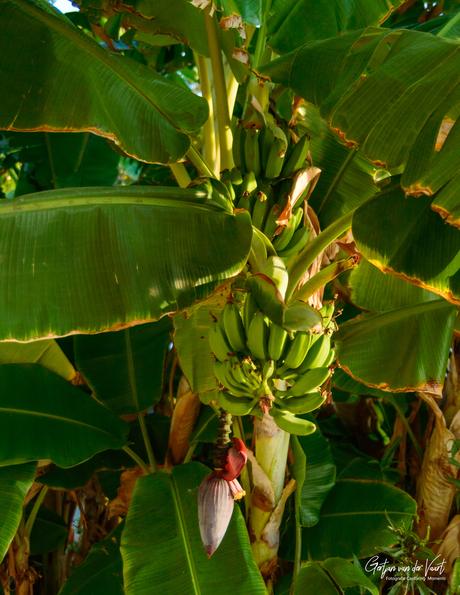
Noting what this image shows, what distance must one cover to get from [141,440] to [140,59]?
1.50m

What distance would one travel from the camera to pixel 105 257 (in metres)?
0.73

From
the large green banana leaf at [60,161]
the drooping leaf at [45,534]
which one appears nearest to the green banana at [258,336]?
the large green banana leaf at [60,161]

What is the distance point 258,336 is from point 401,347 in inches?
16.4

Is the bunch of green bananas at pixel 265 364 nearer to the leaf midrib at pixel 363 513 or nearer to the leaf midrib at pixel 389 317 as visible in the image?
the leaf midrib at pixel 389 317

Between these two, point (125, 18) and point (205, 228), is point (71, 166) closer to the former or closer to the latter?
point (125, 18)

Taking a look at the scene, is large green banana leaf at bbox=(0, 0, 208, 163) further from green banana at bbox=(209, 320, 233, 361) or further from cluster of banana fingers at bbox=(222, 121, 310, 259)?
green banana at bbox=(209, 320, 233, 361)

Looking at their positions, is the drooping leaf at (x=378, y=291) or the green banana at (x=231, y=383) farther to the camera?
the drooping leaf at (x=378, y=291)

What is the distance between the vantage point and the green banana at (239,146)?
3.15 ft

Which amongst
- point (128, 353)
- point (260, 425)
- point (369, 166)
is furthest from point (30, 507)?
point (369, 166)

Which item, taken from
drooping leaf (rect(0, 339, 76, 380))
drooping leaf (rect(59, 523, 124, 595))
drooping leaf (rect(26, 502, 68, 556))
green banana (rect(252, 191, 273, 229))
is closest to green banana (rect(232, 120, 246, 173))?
green banana (rect(252, 191, 273, 229))

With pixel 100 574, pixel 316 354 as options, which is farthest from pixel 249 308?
pixel 100 574

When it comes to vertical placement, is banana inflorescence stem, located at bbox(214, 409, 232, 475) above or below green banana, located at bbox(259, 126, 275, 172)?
below

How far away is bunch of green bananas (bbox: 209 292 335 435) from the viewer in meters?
0.79

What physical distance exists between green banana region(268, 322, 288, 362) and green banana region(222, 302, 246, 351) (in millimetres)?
58
